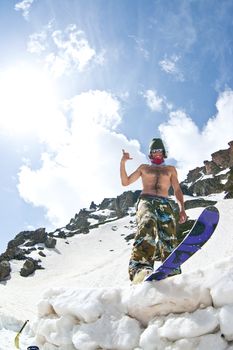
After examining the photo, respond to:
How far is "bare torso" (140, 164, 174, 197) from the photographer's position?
6.17 metres

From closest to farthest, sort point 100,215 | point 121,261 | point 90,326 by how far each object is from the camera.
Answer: point 90,326 → point 121,261 → point 100,215

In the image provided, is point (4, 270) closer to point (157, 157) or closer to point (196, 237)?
point (157, 157)

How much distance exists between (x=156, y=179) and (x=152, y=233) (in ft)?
3.32

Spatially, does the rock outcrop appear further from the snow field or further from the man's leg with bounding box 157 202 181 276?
the snow field

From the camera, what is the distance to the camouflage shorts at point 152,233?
18.0 feet

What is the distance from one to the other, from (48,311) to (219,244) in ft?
93.4

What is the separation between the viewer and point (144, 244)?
5.54 metres

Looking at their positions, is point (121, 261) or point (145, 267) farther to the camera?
point (121, 261)

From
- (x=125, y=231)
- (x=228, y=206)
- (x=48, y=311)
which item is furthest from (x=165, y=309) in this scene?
(x=125, y=231)

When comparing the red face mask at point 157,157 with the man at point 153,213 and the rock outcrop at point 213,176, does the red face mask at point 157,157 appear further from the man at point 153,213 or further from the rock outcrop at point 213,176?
the rock outcrop at point 213,176

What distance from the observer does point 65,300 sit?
16.7 ft

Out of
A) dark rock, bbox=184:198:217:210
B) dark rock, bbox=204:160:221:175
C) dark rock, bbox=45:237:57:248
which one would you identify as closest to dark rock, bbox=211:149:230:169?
dark rock, bbox=204:160:221:175

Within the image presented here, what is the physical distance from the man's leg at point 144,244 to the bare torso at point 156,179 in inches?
15.7

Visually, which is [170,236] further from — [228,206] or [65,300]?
[228,206]
